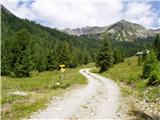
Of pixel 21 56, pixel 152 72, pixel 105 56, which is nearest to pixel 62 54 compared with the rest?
pixel 105 56

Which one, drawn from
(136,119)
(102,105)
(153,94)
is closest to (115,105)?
(102,105)

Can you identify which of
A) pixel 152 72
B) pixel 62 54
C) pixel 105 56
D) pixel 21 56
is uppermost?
pixel 62 54

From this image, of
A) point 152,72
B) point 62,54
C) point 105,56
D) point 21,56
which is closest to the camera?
point 152,72

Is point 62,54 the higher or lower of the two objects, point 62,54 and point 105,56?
the higher

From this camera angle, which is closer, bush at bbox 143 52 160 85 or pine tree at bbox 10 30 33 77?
bush at bbox 143 52 160 85

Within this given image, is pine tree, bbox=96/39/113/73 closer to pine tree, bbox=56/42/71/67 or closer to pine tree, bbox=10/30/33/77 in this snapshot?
pine tree, bbox=10/30/33/77

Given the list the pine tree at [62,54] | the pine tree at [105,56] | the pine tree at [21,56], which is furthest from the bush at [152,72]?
the pine tree at [62,54]

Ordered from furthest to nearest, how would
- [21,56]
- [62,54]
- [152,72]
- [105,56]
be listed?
[62,54] → [105,56] → [21,56] → [152,72]

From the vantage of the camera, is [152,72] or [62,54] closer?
[152,72]

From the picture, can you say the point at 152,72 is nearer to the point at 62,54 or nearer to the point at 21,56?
the point at 21,56

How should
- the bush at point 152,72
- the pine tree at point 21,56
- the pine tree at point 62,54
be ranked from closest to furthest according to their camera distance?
the bush at point 152,72 → the pine tree at point 21,56 → the pine tree at point 62,54

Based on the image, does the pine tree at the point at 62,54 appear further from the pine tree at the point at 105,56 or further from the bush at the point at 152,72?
the bush at the point at 152,72

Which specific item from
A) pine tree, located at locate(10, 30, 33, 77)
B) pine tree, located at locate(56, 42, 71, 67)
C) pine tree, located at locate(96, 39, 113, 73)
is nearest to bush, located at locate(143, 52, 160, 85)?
pine tree, located at locate(10, 30, 33, 77)

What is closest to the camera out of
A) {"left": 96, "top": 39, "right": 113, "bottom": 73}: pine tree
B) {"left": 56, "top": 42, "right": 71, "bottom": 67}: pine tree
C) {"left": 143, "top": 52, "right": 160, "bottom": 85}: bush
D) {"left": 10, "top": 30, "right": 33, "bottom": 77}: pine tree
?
{"left": 143, "top": 52, "right": 160, "bottom": 85}: bush
